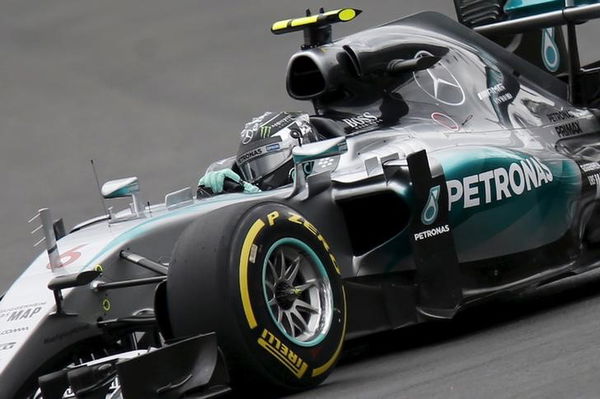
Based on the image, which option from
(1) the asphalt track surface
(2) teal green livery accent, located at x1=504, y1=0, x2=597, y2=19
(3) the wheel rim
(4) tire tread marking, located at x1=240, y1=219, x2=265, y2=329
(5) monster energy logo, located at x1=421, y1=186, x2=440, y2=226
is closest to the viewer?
(4) tire tread marking, located at x1=240, y1=219, x2=265, y2=329

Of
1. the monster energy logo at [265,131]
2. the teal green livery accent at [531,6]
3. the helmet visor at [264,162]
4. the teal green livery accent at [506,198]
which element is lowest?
the teal green livery accent at [506,198]

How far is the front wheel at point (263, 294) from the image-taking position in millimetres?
5160

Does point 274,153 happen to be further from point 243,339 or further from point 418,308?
point 243,339

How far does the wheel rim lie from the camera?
18.0 ft

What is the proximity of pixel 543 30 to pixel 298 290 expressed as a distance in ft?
12.9

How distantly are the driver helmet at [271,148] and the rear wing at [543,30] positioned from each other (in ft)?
5.48

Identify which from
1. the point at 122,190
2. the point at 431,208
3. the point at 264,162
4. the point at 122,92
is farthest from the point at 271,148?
the point at 122,92

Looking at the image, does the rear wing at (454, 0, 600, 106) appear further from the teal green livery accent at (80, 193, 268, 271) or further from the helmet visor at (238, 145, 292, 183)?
the teal green livery accent at (80, 193, 268, 271)

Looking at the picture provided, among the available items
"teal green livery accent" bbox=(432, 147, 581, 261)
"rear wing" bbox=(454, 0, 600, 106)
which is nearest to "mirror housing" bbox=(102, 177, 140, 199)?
"teal green livery accent" bbox=(432, 147, 581, 261)

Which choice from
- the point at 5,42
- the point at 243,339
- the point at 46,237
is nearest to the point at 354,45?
the point at 46,237

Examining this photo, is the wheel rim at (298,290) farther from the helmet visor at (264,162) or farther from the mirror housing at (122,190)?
the helmet visor at (264,162)

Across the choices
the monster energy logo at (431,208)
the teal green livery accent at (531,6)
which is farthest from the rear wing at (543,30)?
the monster energy logo at (431,208)

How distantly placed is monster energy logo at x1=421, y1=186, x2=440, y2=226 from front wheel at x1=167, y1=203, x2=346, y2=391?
0.91m

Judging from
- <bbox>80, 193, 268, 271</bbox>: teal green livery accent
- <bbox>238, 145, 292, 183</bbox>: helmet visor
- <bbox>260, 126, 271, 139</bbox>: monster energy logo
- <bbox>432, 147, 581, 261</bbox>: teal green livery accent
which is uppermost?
<bbox>260, 126, 271, 139</bbox>: monster energy logo
